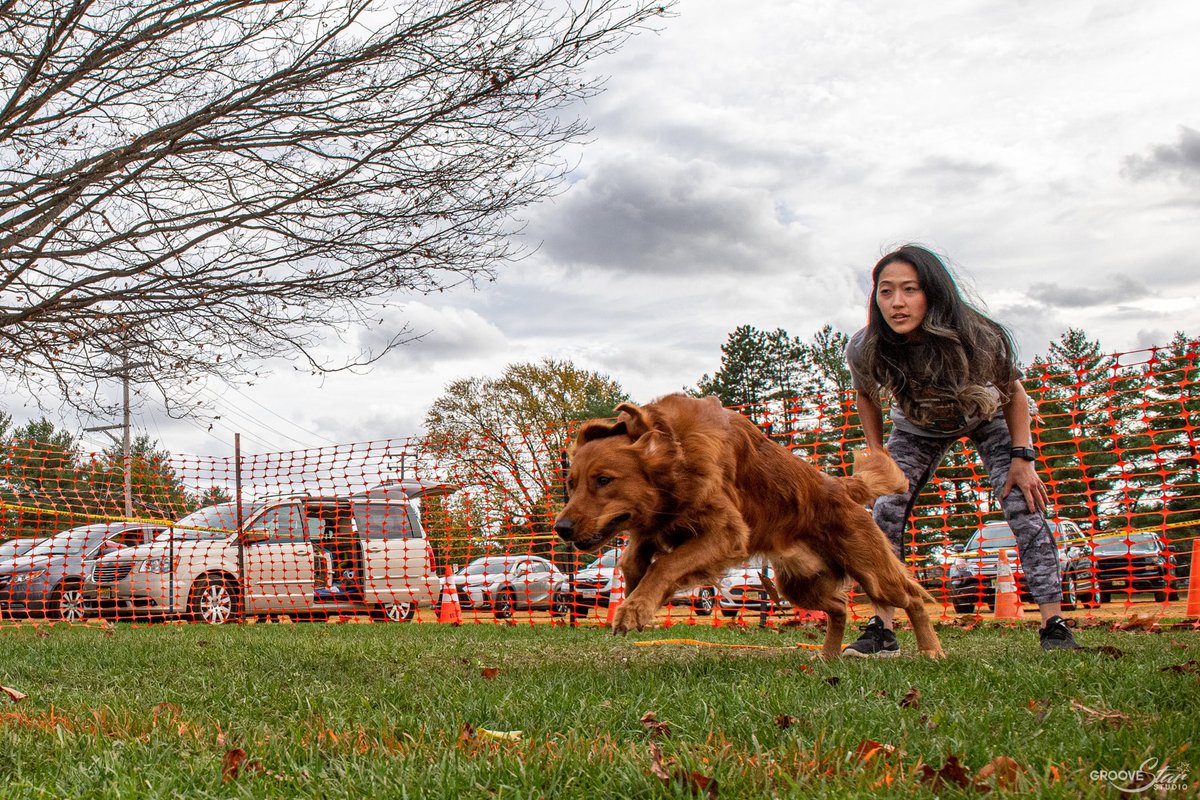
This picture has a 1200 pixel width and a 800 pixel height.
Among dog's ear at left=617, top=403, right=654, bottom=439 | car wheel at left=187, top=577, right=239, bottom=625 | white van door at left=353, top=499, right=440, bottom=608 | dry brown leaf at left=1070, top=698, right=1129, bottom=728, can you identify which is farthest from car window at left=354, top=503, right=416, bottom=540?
dry brown leaf at left=1070, top=698, right=1129, bottom=728

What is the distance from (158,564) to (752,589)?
721 cm

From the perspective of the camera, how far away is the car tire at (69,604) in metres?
11.7

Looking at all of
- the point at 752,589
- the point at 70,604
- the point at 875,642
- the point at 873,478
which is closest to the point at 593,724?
the point at 873,478

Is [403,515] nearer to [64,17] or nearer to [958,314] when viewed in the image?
[64,17]

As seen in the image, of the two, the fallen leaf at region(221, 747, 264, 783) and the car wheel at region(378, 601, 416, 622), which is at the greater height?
the fallen leaf at region(221, 747, 264, 783)

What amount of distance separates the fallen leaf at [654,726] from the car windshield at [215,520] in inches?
407

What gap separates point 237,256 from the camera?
708cm

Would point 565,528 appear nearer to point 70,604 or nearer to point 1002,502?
point 1002,502

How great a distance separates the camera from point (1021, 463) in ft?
15.6

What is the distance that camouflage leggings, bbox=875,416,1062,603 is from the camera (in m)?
4.83

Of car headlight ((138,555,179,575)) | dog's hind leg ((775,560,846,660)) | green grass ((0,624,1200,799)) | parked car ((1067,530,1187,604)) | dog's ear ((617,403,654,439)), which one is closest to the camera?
green grass ((0,624,1200,799))

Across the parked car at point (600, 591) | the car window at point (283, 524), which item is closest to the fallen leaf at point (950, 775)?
the parked car at point (600, 591)

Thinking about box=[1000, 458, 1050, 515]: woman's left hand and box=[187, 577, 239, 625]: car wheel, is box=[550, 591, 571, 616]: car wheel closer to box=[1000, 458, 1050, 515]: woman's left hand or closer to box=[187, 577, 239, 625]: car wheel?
box=[187, 577, 239, 625]: car wheel

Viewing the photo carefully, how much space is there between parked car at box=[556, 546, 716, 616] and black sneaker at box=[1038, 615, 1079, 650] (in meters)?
1.93
